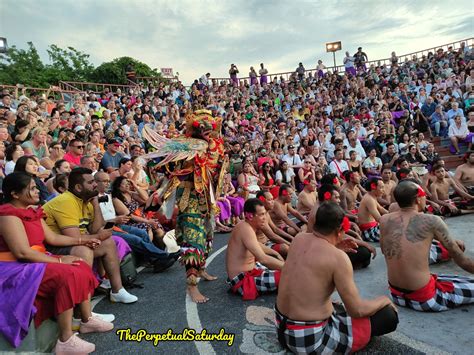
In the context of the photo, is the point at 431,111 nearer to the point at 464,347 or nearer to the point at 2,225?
the point at 464,347

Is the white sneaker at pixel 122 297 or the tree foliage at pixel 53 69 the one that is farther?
the tree foliage at pixel 53 69

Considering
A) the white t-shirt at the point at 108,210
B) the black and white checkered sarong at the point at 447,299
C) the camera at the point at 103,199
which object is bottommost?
the black and white checkered sarong at the point at 447,299

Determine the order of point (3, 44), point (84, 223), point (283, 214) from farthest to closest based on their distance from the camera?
point (3, 44), point (283, 214), point (84, 223)

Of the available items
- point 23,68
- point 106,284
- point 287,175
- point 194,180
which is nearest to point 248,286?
point 194,180

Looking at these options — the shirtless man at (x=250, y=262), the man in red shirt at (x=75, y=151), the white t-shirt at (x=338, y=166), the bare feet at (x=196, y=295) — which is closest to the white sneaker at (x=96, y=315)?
the bare feet at (x=196, y=295)

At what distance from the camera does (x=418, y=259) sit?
10.1 feet

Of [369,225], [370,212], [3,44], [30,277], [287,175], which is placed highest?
[3,44]

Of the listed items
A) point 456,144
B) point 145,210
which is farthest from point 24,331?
point 456,144

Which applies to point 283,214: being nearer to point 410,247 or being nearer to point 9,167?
point 410,247

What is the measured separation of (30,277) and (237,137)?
31.5ft

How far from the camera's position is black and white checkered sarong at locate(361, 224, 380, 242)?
5560 mm

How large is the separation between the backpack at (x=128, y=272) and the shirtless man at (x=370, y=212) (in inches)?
137

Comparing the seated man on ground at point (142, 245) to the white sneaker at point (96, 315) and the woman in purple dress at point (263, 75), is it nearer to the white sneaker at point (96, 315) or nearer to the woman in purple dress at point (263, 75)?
the white sneaker at point (96, 315)

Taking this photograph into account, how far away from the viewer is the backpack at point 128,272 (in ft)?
14.7
